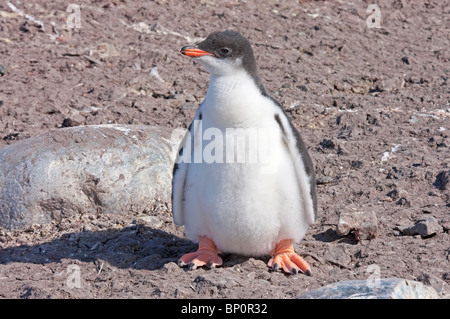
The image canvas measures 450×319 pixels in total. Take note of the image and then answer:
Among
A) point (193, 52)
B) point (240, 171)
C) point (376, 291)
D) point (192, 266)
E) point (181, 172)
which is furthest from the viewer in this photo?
point (181, 172)

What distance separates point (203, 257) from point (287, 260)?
0.58 m

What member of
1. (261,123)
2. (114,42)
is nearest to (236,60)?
(261,123)

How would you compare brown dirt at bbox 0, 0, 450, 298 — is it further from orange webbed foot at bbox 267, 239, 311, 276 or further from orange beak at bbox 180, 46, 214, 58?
orange beak at bbox 180, 46, 214, 58

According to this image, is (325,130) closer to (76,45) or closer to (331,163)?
(331,163)

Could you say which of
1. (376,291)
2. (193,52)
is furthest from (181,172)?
(376,291)

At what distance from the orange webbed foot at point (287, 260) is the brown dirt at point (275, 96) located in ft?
0.28

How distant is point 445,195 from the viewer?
6.18 m

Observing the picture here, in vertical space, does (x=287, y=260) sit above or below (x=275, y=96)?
below

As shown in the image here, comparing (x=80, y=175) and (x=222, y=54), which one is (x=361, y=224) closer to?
(x=222, y=54)

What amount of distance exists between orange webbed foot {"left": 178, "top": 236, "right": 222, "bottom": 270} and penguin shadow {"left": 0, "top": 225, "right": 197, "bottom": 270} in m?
0.21

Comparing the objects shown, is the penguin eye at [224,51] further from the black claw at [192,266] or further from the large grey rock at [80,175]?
the large grey rock at [80,175]

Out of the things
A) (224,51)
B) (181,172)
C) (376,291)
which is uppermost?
(224,51)

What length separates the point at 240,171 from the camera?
4.83m

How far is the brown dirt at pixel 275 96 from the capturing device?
16.5 feet
